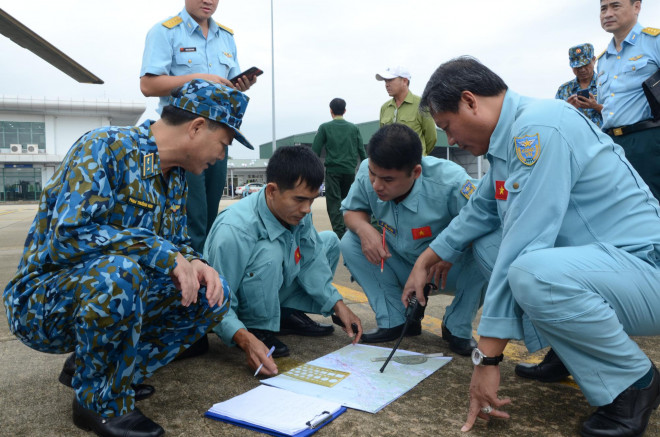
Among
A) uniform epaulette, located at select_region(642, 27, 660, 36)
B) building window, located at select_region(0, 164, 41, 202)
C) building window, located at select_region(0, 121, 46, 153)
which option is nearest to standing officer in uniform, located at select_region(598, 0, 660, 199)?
uniform epaulette, located at select_region(642, 27, 660, 36)

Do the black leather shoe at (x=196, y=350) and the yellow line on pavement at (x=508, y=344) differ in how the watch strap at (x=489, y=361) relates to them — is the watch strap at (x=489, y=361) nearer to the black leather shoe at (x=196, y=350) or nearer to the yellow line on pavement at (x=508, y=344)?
the yellow line on pavement at (x=508, y=344)

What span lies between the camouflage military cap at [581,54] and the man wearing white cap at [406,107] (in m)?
1.32

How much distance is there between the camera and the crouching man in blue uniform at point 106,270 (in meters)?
1.40

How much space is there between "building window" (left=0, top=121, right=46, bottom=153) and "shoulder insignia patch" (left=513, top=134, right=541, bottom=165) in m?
45.7

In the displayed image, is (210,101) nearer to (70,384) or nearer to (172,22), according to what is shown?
(70,384)

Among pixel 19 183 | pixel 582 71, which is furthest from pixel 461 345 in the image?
pixel 19 183

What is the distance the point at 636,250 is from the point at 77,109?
46.0 metres

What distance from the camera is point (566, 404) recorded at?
1.72m

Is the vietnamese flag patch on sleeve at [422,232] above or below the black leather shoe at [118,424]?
above

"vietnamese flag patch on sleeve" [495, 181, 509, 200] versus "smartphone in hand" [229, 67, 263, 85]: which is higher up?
"smartphone in hand" [229, 67, 263, 85]

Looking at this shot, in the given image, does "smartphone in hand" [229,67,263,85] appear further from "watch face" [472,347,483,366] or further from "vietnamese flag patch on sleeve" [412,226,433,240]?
"watch face" [472,347,483,366]

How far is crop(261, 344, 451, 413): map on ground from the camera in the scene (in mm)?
1725

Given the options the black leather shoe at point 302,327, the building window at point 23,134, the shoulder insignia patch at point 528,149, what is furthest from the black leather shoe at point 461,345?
the building window at point 23,134

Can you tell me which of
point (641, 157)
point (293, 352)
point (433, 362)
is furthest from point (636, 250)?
point (641, 157)
